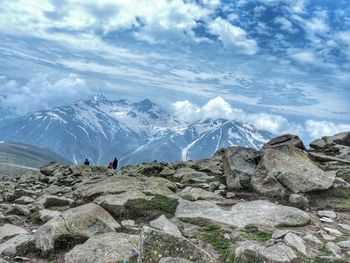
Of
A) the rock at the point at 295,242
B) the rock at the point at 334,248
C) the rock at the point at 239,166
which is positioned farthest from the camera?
the rock at the point at 239,166

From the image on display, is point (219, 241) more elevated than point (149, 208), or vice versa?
point (219, 241)

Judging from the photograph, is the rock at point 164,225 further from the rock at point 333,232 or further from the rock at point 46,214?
the rock at point 333,232

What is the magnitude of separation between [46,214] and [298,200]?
42.9ft

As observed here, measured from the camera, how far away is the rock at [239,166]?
77.3ft

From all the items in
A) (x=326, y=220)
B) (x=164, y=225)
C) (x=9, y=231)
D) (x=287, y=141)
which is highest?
(x=287, y=141)

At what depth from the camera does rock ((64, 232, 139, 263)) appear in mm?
12250

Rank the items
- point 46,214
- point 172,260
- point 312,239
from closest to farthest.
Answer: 1. point 172,260
2. point 312,239
3. point 46,214

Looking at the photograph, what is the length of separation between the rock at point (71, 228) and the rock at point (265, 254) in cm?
563

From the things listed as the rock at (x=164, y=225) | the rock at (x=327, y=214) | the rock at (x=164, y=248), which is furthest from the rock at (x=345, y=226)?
the rock at (x=164, y=248)

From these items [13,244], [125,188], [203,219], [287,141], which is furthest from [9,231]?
[287,141]

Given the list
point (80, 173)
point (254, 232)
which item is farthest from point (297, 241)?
point (80, 173)

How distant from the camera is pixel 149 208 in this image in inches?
714

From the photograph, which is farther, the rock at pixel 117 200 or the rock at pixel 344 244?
the rock at pixel 117 200

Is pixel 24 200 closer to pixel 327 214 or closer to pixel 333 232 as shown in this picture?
pixel 327 214
